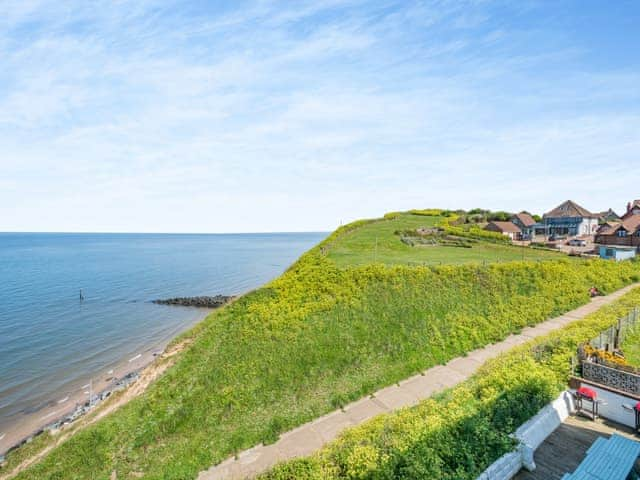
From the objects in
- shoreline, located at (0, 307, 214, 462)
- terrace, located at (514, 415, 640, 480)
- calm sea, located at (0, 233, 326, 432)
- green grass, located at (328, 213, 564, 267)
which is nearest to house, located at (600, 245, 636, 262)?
green grass, located at (328, 213, 564, 267)

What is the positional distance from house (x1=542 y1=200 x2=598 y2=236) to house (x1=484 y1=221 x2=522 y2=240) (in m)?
6.25

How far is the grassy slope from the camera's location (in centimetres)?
1240

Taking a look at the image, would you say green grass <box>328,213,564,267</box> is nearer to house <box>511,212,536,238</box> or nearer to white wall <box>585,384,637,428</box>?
white wall <box>585,384,637,428</box>

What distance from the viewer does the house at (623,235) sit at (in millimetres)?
39156

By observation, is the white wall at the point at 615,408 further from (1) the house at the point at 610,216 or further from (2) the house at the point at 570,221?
(1) the house at the point at 610,216

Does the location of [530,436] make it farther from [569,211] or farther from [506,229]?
[569,211]

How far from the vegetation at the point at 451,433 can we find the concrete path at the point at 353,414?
7.55 feet

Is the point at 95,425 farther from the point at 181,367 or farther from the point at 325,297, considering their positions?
the point at 325,297

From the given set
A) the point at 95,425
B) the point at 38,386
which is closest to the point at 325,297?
the point at 95,425

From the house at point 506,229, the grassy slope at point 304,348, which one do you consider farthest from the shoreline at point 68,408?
the house at point 506,229

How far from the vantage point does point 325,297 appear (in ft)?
64.6

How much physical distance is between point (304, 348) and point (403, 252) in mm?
16893

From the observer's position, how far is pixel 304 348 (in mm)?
16328

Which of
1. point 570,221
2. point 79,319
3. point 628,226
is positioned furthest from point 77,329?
point 570,221
